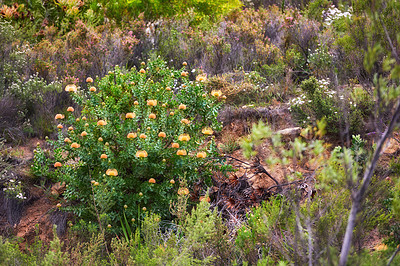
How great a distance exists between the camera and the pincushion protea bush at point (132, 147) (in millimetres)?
2863

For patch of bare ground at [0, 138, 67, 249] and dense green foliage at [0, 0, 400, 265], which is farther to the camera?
patch of bare ground at [0, 138, 67, 249]

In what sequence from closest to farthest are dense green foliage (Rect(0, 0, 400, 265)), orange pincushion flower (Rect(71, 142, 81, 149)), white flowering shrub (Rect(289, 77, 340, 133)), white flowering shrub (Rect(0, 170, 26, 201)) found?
dense green foliage (Rect(0, 0, 400, 265))
orange pincushion flower (Rect(71, 142, 81, 149))
white flowering shrub (Rect(0, 170, 26, 201))
white flowering shrub (Rect(289, 77, 340, 133))

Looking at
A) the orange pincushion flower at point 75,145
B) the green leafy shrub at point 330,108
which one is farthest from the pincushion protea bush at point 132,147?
the green leafy shrub at point 330,108

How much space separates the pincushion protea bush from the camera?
286 centimetres

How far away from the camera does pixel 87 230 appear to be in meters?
2.86

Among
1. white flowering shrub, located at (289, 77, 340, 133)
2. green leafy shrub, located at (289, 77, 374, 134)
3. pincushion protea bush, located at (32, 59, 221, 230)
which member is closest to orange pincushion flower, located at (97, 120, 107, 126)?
pincushion protea bush, located at (32, 59, 221, 230)

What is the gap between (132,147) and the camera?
283cm

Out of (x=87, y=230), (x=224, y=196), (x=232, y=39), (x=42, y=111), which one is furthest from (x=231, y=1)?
(x=87, y=230)

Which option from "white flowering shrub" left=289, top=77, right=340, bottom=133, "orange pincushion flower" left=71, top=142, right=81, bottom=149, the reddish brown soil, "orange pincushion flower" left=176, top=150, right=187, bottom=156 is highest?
"orange pincushion flower" left=71, top=142, right=81, bottom=149

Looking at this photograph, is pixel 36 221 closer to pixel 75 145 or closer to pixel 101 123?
pixel 75 145

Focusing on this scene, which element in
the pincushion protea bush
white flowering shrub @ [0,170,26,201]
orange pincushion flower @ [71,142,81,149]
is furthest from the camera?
white flowering shrub @ [0,170,26,201]

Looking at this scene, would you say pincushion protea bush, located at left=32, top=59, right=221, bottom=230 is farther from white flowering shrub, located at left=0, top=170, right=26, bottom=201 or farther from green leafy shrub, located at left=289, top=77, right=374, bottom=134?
green leafy shrub, located at left=289, top=77, right=374, bottom=134

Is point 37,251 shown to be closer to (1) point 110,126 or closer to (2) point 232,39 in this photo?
(1) point 110,126

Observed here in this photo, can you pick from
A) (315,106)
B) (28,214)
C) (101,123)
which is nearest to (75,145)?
(101,123)
